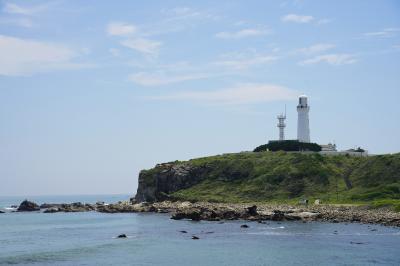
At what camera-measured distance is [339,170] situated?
436 feet

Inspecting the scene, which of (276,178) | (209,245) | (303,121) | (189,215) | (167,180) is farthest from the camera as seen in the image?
(303,121)

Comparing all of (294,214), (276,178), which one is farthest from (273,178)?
(294,214)

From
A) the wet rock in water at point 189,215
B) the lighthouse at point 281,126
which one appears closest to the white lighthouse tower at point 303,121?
the lighthouse at point 281,126

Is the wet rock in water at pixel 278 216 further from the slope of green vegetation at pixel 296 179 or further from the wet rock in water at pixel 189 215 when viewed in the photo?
the slope of green vegetation at pixel 296 179

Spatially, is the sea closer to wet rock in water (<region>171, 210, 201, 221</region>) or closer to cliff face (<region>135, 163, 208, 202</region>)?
wet rock in water (<region>171, 210, 201, 221</region>)

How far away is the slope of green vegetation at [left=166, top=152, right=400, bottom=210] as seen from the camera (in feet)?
375

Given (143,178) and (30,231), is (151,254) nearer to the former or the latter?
(30,231)

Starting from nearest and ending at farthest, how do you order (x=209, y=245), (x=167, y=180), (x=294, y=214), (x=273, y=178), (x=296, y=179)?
1. (x=209, y=245)
2. (x=294, y=214)
3. (x=296, y=179)
4. (x=273, y=178)
5. (x=167, y=180)

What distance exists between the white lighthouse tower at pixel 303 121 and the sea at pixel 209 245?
259 ft

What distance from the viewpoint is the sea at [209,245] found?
53.9m

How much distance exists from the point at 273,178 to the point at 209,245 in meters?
67.9

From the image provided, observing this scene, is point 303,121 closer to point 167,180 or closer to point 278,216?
point 167,180

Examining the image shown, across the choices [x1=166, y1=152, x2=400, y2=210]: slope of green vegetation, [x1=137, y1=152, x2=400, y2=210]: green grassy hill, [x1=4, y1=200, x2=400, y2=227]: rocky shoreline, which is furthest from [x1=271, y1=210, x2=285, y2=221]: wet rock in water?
[x1=166, y1=152, x2=400, y2=210]: slope of green vegetation

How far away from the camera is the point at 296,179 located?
418 ft
